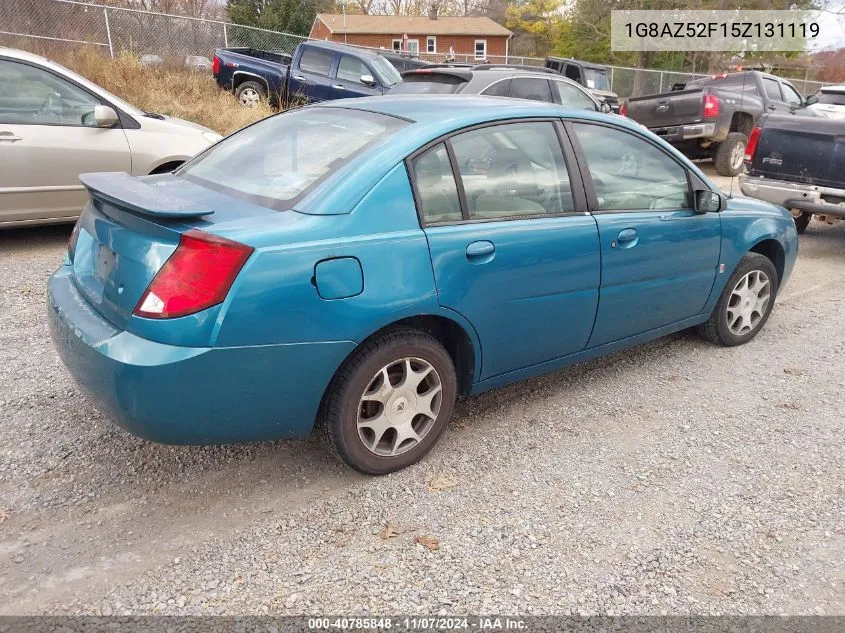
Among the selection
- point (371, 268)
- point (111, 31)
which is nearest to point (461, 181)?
point (371, 268)

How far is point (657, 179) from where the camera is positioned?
3963 mm

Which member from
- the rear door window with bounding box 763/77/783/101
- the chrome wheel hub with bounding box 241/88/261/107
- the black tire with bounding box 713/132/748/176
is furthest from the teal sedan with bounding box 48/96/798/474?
the chrome wheel hub with bounding box 241/88/261/107

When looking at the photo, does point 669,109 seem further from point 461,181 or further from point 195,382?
point 195,382

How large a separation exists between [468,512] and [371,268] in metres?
1.07

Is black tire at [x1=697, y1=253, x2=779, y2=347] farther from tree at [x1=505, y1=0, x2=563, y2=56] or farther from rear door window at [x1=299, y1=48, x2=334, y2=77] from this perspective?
tree at [x1=505, y1=0, x2=563, y2=56]

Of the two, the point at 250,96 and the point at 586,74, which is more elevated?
the point at 586,74

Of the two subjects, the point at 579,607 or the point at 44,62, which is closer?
the point at 579,607

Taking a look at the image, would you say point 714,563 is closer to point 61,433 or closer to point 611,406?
point 611,406

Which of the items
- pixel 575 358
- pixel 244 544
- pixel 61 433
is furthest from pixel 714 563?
pixel 61 433

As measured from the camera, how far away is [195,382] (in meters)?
2.45

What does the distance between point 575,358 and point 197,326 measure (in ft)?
6.76

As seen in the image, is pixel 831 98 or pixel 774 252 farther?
pixel 831 98

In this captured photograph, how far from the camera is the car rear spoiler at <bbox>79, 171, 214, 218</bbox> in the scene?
2.53m

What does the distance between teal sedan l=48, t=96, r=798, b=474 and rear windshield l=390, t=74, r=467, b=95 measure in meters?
5.35
